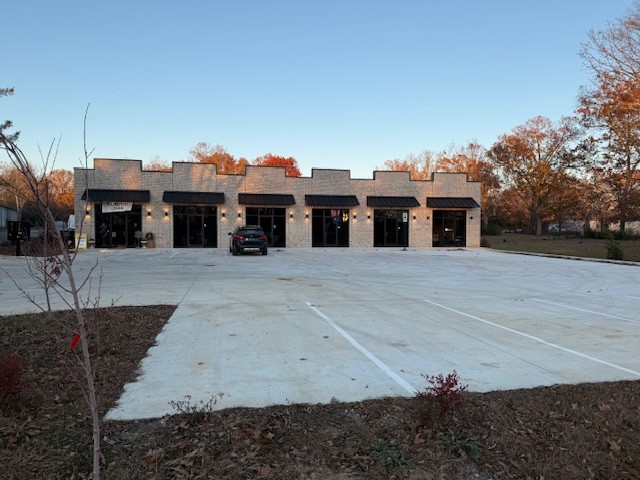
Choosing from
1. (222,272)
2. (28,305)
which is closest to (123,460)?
(28,305)

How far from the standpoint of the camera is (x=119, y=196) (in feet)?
99.3

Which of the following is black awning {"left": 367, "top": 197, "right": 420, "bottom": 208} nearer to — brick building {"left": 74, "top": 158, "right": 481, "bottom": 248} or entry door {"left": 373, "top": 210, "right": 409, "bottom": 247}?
brick building {"left": 74, "top": 158, "right": 481, "bottom": 248}

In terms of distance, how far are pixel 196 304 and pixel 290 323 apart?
261 cm

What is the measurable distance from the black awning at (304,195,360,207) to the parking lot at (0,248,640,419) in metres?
20.1

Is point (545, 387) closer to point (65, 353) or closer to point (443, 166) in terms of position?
point (65, 353)

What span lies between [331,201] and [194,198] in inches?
387

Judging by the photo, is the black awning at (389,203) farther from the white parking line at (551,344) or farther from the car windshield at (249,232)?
the white parking line at (551,344)

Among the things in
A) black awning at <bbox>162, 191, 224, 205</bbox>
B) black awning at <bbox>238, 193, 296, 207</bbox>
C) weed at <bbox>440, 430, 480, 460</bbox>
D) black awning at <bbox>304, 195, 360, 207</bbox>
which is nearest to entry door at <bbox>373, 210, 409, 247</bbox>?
black awning at <bbox>304, 195, 360, 207</bbox>

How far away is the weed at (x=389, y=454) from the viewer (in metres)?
3.26

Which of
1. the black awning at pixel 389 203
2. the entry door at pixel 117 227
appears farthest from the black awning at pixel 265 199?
the entry door at pixel 117 227

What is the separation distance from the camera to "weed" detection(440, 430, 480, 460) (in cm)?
340

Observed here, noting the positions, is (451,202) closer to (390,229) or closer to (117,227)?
(390,229)

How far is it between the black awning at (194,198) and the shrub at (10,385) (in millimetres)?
28104

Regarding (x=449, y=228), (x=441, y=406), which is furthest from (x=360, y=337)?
(x=449, y=228)
